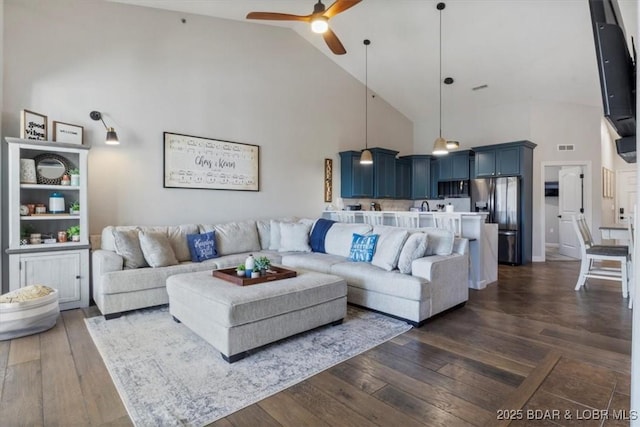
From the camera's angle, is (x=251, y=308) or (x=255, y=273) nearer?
(x=251, y=308)

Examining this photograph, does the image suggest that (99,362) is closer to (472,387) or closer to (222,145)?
(472,387)

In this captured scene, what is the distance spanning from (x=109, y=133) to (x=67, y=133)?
0.42 m

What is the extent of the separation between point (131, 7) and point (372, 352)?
5036 mm

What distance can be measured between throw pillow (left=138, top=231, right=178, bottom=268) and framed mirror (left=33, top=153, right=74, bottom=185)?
3.68 ft

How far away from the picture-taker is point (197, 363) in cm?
244

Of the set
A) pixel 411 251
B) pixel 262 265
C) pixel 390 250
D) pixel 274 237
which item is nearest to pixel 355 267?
pixel 390 250

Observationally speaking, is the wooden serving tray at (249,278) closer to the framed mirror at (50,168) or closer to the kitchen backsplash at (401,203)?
the framed mirror at (50,168)

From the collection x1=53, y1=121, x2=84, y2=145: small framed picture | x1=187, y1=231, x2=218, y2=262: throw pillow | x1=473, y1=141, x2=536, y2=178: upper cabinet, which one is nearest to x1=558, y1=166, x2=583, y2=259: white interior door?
x1=473, y1=141, x2=536, y2=178: upper cabinet

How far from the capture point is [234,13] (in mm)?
5023

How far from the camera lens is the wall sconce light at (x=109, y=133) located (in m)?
3.97

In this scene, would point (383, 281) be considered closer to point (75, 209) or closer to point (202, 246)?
A: point (202, 246)

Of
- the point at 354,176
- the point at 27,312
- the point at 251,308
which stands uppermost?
the point at 354,176

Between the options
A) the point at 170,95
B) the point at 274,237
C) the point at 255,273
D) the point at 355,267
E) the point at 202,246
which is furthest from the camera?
the point at 274,237

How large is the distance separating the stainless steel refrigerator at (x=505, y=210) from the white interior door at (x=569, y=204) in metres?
1.50
